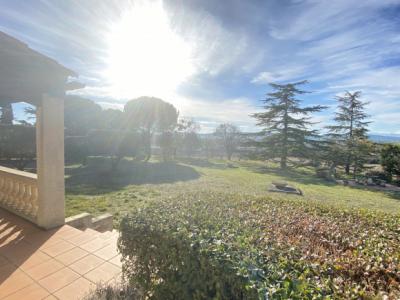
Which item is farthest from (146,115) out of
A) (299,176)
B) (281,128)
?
(299,176)

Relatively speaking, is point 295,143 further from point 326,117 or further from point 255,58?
point 255,58

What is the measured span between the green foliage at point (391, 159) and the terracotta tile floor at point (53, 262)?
16994mm

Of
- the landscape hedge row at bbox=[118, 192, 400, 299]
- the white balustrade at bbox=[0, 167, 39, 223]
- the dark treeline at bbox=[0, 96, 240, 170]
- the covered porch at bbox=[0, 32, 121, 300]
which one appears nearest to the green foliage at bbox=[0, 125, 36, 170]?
the dark treeline at bbox=[0, 96, 240, 170]

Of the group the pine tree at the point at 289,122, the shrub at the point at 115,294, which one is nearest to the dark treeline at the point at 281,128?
the pine tree at the point at 289,122

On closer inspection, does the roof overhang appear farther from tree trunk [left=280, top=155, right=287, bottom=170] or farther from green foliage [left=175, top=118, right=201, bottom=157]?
green foliage [left=175, top=118, right=201, bottom=157]

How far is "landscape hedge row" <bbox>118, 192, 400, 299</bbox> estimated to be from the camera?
3.71 ft

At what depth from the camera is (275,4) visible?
4871 millimetres

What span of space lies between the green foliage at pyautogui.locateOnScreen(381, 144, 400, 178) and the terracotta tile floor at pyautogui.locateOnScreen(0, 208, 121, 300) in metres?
17.0

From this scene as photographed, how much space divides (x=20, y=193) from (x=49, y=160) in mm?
1205

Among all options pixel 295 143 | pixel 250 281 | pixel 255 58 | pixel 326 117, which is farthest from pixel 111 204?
pixel 326 117

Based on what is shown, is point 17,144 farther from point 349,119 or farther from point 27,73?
A: point 349,119

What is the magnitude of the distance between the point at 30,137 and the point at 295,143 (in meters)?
19.9

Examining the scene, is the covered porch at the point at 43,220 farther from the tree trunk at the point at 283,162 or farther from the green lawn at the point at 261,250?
the tree trunk at the point at 283,162

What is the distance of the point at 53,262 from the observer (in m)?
2.57
